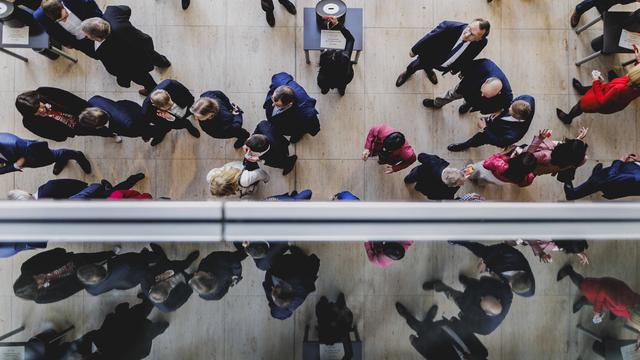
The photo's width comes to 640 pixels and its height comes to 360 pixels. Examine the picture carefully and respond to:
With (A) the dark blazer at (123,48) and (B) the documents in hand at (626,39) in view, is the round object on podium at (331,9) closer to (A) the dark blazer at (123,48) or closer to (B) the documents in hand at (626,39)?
(A) the dark blazer at (123,48)

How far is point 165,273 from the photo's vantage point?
1780mm

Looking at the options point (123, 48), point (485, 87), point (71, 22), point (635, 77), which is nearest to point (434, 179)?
point (485, 87)

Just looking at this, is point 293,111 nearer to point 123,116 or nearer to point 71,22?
point 123,116

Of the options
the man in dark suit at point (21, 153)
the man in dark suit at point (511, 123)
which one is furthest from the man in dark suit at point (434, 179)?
the man in dark suit at point (21, 153)

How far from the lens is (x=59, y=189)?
3.50m

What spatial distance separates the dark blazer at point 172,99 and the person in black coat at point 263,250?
221cm

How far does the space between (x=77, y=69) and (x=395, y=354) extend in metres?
4.47

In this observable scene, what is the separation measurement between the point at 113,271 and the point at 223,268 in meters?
0.50

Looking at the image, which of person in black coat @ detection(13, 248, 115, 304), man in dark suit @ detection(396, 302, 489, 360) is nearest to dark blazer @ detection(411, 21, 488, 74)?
man in dark suit @ detection(396, 302, 489, 360)

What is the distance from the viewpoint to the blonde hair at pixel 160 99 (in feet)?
10.6

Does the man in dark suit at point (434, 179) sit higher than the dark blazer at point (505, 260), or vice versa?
the man in dark suit at point (434, 179)

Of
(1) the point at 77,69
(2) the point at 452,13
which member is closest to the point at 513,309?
(2) the point at 452,13

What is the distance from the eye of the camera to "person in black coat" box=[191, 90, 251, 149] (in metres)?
3.23

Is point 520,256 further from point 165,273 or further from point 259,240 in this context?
point 165,273
